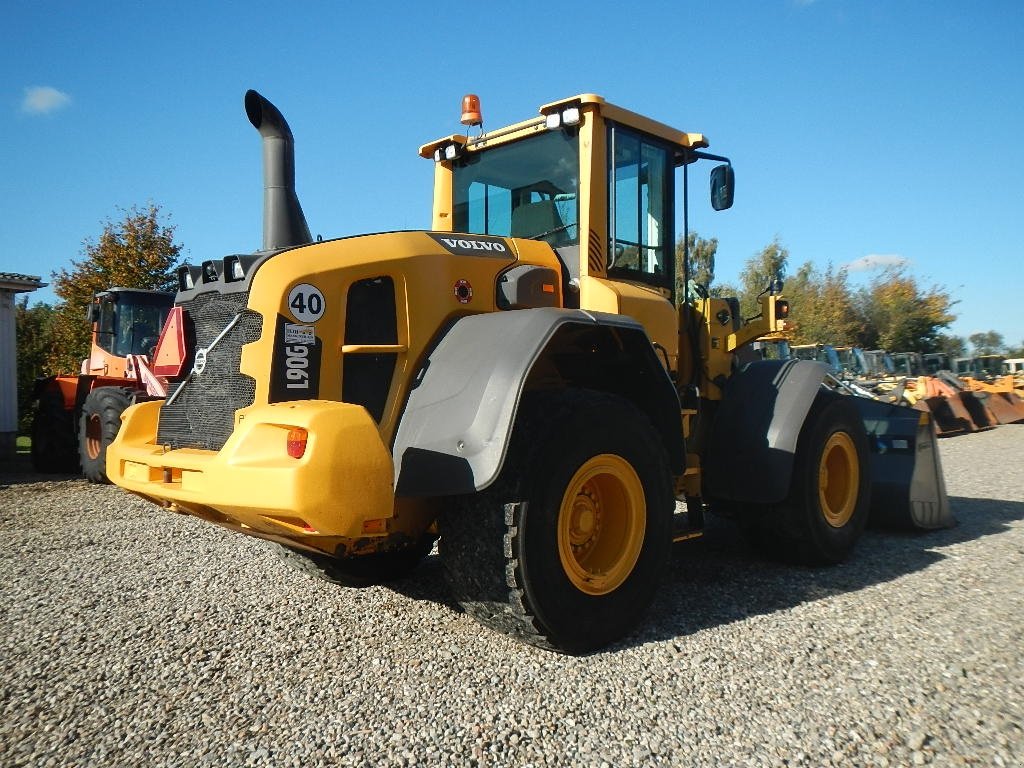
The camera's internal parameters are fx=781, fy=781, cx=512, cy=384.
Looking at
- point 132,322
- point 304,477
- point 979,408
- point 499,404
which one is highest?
point 132,322

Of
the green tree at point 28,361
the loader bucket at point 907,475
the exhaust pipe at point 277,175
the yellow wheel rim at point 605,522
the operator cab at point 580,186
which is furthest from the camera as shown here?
the green tree at point 28,361

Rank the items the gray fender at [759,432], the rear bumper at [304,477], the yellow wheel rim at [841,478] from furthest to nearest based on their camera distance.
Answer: the yellow wheel rim at [841,478] < the gray fender at [759,432] < the rear bumper at [304,477]

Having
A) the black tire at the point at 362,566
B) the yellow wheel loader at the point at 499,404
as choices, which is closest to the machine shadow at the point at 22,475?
the black tire at the point at 362,566

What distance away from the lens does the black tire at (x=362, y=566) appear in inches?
170

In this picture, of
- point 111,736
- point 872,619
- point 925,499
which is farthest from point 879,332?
point 111,736

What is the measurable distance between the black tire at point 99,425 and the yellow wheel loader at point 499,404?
585 cm

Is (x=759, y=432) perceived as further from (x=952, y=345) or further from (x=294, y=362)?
(x=952, y=345)

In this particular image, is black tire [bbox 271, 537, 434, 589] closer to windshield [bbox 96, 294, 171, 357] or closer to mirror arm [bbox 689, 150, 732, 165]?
mirror arm [bbox 689, 150, 732, 165]

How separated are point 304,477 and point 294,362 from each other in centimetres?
68

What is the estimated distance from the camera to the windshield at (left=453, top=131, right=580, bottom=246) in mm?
4434

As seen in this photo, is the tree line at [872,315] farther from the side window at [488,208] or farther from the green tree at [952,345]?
the side window at [488,208]

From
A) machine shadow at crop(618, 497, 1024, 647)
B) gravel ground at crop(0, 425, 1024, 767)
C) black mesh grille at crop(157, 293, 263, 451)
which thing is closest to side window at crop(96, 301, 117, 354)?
gravel ground at crop(0, 425, 1024, 767)

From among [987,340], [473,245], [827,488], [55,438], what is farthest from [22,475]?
[987,340]

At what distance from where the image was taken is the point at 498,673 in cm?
315
